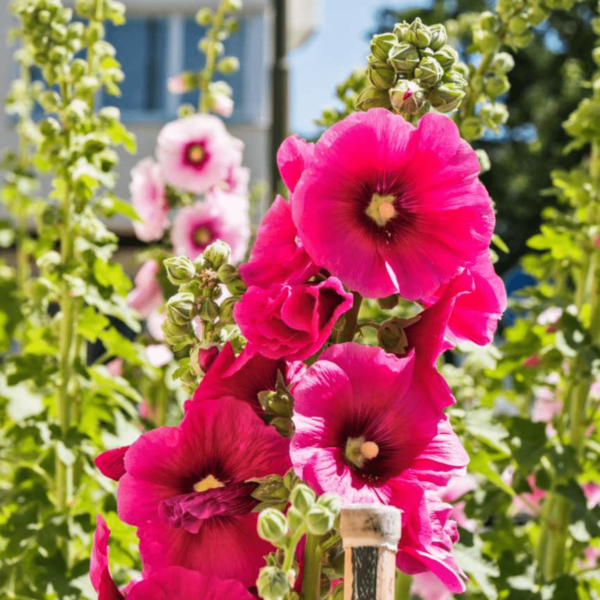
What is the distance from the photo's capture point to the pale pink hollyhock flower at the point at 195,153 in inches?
100

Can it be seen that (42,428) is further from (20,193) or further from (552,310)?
(20,193)

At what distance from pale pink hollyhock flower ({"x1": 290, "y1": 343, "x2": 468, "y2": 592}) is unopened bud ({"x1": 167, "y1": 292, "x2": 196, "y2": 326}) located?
0.12 metres

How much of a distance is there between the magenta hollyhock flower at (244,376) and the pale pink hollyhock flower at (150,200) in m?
1.70

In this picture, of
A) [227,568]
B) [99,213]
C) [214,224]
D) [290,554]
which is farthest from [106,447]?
[290,554]

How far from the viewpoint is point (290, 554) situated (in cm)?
72

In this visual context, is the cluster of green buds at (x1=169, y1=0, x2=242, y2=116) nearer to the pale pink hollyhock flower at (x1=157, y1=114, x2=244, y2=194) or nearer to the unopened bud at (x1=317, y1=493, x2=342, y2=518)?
the pale pink hollyhock flower at (x1=157, y1=114, x2=244, y2=194)

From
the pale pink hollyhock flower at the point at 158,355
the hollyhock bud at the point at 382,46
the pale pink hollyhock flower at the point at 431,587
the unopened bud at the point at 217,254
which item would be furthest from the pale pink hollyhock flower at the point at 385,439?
the pale pink hollyhock flower at the point at 158,355

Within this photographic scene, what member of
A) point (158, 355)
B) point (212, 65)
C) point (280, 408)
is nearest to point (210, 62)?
point (212, 65)

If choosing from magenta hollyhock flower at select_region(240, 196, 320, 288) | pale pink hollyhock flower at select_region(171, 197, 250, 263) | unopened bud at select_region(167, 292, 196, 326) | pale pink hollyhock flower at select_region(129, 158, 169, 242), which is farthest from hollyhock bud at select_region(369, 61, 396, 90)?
pale pink hollyhock flower at select_region(129, 158, 169, 242)

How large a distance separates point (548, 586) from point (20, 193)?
183 centimetres

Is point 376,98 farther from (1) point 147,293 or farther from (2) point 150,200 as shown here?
(2) point 150,200

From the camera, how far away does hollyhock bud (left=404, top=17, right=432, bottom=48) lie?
914mm

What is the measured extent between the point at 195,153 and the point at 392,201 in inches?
66.1

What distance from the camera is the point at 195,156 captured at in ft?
8.33
